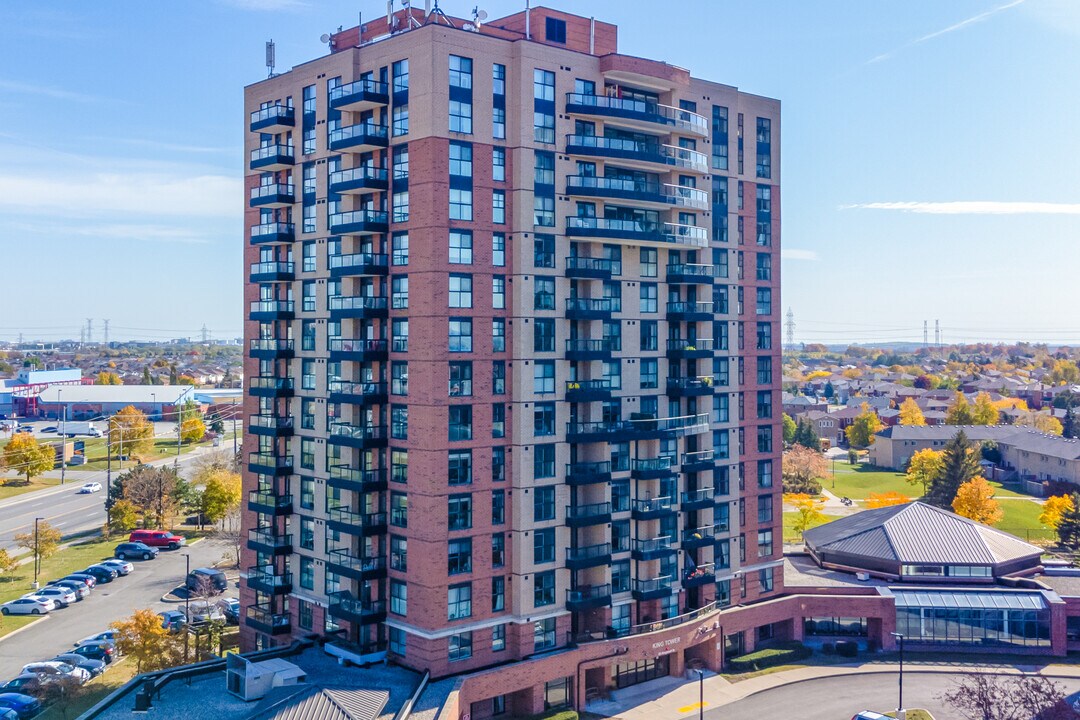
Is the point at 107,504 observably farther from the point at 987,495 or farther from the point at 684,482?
the point at 987,495

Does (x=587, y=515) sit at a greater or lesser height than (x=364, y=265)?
lesser

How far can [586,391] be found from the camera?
176ft

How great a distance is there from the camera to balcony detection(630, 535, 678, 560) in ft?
185

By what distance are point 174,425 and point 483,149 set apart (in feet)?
520

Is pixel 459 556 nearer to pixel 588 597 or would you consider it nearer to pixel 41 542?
pixel 588 597

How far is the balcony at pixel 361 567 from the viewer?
1982 inches

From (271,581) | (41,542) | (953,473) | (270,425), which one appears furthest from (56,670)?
(953,473)

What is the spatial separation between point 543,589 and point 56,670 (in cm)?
3195

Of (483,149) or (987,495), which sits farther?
(987,495)

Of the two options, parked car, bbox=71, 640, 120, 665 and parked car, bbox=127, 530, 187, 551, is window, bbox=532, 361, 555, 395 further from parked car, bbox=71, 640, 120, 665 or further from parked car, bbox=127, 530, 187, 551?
parked car, bbox=127, 530, 187, 551

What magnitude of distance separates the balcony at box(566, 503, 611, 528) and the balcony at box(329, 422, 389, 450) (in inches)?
484

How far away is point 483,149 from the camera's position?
50.3 m

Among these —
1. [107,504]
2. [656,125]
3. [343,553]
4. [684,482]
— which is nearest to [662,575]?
[684,482]

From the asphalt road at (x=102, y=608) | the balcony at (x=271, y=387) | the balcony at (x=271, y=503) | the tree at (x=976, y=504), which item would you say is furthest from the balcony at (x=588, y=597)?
the tree at (x=976, y=504)
